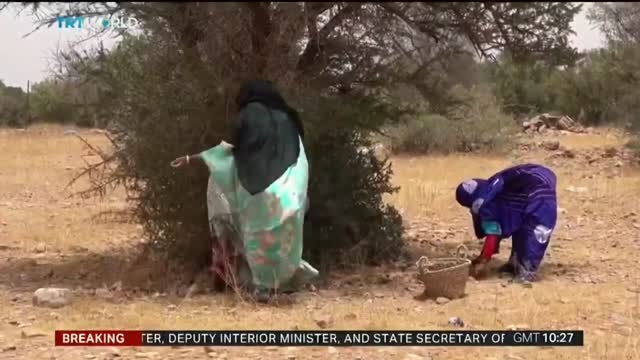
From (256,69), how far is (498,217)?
2.41 meters

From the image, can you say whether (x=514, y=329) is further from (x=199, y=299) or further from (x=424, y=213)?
(x=424, y=213)

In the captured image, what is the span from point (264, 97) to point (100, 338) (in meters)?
2.03

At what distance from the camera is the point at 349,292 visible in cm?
663

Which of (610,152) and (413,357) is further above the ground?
(610,152)

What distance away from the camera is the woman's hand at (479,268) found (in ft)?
23.7

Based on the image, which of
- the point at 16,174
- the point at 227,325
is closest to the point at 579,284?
Answer: the point at 227,325

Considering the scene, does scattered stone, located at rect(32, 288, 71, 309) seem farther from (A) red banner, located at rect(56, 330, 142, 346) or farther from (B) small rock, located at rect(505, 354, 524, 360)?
(B) small rock, located at rect(505, 354, 524, 360)

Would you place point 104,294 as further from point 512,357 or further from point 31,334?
point 512,357

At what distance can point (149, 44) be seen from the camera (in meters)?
7.16

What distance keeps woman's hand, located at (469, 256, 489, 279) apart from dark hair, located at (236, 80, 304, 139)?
213cm

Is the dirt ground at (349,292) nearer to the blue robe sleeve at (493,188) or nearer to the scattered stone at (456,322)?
the scattered stone at (456,322)

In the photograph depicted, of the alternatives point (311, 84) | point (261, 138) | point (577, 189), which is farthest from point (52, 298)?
point (577, 189)

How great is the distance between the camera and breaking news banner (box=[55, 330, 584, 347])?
4918 mm

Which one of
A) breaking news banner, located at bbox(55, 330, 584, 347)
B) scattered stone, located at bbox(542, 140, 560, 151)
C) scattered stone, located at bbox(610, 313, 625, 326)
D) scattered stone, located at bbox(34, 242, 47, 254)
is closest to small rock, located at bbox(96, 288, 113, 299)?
breaking news banner, located at bbox(55, 330, 584, 347)
